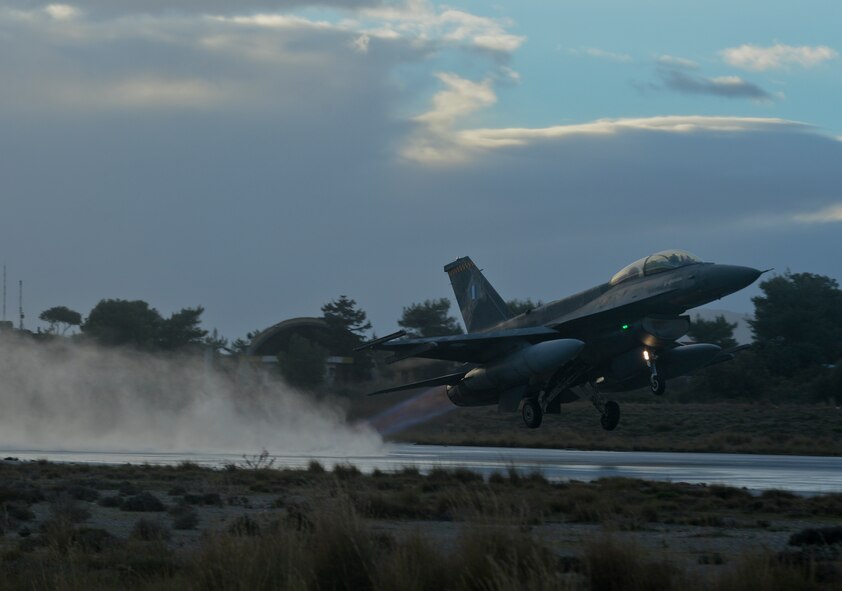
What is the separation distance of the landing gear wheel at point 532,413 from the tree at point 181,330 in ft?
164

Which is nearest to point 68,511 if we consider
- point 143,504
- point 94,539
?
point 94,539

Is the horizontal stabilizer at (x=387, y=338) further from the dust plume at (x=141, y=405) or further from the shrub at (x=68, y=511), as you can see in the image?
the shrub at (x=68, y=511)

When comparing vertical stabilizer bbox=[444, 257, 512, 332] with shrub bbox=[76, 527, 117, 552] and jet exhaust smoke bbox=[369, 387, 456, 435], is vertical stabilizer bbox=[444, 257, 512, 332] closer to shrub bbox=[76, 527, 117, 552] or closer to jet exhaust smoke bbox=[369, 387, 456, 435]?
jet exhaust smoke bbox=[369, 387, 456, 435]

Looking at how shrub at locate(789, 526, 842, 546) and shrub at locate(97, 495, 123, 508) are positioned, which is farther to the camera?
shrub at locate(97, 495, 123, 508)

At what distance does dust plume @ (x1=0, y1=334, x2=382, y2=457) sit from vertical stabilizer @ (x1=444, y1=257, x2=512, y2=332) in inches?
301

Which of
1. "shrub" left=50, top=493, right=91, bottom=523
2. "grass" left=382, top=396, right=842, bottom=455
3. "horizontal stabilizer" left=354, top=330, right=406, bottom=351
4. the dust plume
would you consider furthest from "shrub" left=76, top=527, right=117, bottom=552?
"grass" left=382, top=396, right=842, bottom=455

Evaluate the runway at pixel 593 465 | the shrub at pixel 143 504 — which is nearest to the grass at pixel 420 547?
the shrub at pixel 143 504

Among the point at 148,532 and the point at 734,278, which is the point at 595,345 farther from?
the point at 148,532

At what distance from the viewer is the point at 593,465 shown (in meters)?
30.8

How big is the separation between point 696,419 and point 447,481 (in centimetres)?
3410

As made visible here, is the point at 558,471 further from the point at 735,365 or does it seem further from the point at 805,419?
the point at 735,365

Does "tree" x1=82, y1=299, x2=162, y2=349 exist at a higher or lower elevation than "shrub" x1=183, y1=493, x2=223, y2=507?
higher

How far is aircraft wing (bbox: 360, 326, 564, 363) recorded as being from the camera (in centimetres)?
3497

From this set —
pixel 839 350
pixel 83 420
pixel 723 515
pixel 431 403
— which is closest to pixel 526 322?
pixel 431 403
